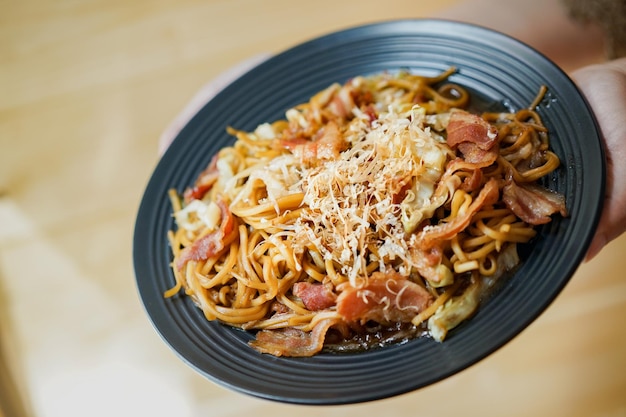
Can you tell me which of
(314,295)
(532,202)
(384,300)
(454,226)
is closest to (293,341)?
(314,295)

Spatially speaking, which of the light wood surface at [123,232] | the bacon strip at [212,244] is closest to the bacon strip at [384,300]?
the bacon strip at [212,244]

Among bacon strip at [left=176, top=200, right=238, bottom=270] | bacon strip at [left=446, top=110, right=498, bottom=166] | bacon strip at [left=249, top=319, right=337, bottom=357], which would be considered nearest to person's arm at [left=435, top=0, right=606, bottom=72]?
bacon strip at [left=446, top=110, right=498, bottom=166]

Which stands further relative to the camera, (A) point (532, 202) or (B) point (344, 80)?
(B) point (344, 80)

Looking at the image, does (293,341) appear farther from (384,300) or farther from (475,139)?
(475,139)

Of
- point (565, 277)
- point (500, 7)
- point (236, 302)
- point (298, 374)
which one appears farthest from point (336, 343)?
point (500, 7)

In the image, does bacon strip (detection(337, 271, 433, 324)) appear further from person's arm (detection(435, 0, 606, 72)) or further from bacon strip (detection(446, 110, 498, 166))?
person's arm (detection(435, 0, 606, 72))
